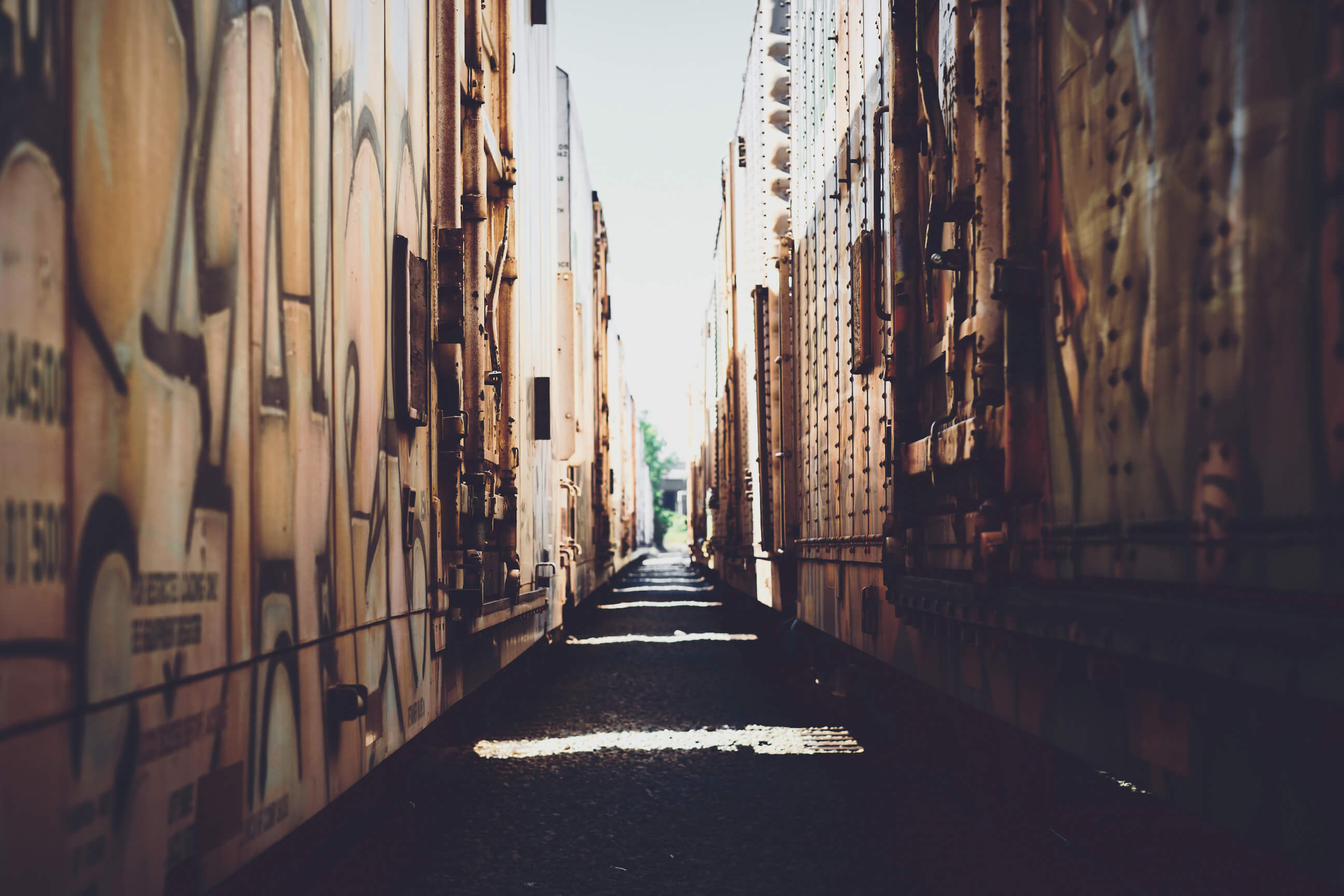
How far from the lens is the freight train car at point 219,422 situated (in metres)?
1.62

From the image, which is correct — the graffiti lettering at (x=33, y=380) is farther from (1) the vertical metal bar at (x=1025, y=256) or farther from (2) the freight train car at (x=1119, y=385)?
(1) the vertical metal bar at (x=1025, y=256)

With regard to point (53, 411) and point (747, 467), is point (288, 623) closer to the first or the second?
point (53, 411)

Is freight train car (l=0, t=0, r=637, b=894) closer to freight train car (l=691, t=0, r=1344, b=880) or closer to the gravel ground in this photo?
the gravel ground

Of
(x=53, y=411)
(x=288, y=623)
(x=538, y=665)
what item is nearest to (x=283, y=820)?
(x=288, y=623)

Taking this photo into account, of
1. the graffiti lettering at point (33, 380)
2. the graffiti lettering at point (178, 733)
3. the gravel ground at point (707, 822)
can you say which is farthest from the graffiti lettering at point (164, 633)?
the gravel ground at point (707, 822)

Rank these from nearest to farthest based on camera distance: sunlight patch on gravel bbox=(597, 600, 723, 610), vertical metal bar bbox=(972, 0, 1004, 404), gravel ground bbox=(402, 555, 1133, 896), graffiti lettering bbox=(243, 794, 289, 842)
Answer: graffiti lettering bbox=(243, 794, 289, 842)
vertical metal bar bbox=(972, 0, 1004, 404)
gravel ground bbox=(402, 555, 1133, 896)
sunlight patch on gravel bbox=(597, 600, 723, 610)

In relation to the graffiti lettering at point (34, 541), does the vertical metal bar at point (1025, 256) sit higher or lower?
higher

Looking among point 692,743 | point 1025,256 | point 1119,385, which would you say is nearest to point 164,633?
point 1119,385

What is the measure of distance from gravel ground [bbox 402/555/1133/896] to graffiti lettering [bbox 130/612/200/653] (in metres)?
2.48

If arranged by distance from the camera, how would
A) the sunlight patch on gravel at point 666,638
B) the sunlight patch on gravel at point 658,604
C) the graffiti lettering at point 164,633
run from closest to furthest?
the graffiti lettering at point 164,633 → the sunlight patch on gravel at point 666,638 → the sunlight patch on gravel at point 658,604

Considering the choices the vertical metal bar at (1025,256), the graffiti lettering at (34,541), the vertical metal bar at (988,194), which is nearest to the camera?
the graffiti lettering at (34,541)

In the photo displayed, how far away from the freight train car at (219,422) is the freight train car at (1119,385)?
1.90 m

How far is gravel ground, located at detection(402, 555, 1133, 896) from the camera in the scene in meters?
4.31

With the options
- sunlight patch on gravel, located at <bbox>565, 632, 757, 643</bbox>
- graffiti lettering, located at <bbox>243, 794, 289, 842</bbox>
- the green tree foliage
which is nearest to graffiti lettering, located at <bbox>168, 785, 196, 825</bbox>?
graffiti lettering, located at <bbox>243, 794, 289, 842</bbox>
